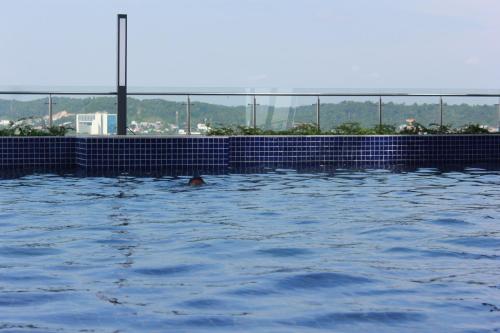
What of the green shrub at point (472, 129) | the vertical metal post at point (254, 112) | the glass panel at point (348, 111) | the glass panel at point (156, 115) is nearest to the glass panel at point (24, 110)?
the glass panel at point (156, 115)

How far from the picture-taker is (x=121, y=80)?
1425 cm

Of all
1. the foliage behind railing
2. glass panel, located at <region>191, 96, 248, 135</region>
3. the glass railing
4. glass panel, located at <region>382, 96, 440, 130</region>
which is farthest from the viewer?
glass panel, located at <region>382, 96, 440, 130</region>

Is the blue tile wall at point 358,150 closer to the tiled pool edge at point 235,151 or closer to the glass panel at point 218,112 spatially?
the tiled pool edge at point 235,151

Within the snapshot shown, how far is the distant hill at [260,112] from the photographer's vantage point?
15.0 m

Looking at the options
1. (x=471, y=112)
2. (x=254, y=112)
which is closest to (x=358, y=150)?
(x=254, y=112)

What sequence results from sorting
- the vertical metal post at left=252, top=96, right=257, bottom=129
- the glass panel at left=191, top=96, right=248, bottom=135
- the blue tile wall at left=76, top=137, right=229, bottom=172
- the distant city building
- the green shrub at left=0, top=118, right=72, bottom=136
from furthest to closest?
the vertical metal post at left=252, top=96, right=257, bottom=129 < the glass panel at left=191, top=96, right=248, bottom=135 < the distant city building < the green shrub at left=0, top=118, right=72, bottom=136 < the blue tile wall at left=76, top=137, right=229, bottom=172

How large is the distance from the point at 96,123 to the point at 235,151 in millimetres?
2428

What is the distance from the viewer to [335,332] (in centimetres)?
394

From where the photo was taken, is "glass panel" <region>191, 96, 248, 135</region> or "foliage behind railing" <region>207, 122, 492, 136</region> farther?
"glass panel" <region>191, 96, 248, 135</region>

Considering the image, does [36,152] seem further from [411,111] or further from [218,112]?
[411,111]

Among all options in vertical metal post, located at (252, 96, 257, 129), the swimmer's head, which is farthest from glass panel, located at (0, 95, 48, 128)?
the swimmer's head

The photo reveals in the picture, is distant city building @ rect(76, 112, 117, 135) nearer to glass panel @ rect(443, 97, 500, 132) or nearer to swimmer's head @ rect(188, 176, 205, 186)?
swimmer's head @ rect(188, 176, 205, 186)

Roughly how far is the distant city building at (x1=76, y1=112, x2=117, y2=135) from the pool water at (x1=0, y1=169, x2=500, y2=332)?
4.42 metres

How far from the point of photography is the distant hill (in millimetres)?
14984
